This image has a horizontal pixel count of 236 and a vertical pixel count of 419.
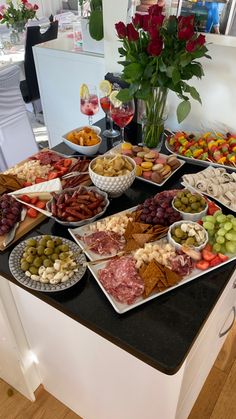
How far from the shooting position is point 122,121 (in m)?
1.17

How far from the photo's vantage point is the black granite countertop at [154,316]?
0.61m

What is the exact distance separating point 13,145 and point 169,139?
1251 millimetres

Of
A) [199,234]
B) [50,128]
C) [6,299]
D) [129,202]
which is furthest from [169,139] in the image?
[50,128]

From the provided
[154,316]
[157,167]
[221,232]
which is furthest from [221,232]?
[157,167]

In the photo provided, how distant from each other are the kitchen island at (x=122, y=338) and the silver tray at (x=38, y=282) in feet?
0.06

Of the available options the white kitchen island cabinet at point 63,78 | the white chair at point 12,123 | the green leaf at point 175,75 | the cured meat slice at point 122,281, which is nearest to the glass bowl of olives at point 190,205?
the cured meat slice at point 122,281

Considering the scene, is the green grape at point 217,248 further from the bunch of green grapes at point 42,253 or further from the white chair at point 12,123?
the white chair at point 12,123

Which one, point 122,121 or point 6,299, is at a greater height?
point 122,121

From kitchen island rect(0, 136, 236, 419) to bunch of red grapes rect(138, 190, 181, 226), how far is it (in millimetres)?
101

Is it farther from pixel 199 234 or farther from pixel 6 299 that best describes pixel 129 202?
pixel 6 299

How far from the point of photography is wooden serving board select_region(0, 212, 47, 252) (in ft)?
2.70

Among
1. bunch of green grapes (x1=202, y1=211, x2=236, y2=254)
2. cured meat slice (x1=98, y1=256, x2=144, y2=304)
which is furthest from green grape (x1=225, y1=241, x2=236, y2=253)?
cured meat slice (x1=98, y1=256, x2=144, y2=304)

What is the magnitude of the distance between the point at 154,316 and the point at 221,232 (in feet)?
0.85

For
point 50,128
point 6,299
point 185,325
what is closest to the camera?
point 185,325
